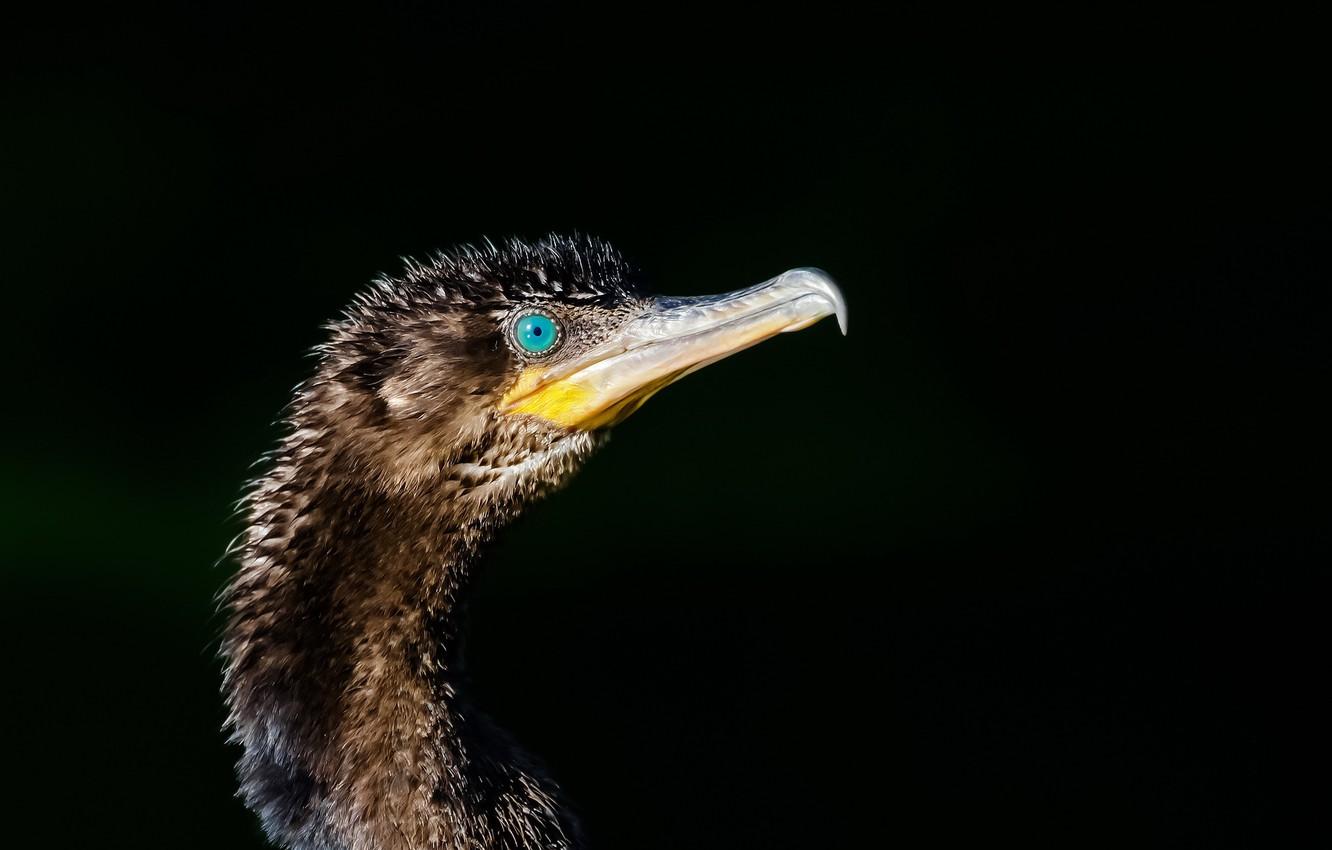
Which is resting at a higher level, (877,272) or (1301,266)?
(877,272)

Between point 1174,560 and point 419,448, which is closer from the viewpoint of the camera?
point 419,448

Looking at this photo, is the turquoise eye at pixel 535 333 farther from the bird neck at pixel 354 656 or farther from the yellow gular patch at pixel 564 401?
the bird neck at pixel 354 656

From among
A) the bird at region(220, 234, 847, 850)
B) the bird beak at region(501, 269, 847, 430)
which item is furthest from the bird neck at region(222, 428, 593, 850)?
the bird beak at region(501, 269, 847, 430)

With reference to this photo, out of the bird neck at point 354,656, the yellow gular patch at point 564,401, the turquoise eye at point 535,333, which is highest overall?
the turquoise eye at point 535,333

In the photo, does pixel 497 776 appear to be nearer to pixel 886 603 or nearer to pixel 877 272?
pixel 886 603

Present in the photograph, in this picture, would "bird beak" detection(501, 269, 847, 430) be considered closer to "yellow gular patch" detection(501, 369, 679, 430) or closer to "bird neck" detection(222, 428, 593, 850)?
"yellow gular patch" detection(501, 369, 679, 430)

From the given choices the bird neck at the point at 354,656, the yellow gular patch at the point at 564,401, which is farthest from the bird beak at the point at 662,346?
the bird neck at the point at 354,656

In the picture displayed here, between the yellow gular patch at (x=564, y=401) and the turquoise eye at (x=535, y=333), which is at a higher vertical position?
the turquoise eye at (x=535, y=333)

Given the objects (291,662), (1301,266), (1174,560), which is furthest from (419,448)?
(1301,266)
